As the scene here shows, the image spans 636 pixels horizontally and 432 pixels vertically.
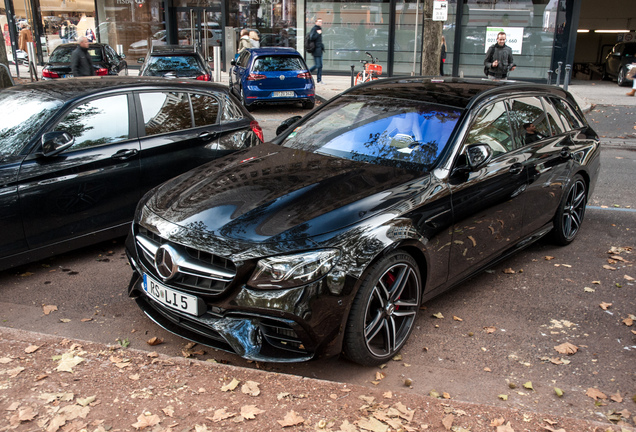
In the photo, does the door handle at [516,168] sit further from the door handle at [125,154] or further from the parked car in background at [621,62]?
the parked car in background at [621,62]

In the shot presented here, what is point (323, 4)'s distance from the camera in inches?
892

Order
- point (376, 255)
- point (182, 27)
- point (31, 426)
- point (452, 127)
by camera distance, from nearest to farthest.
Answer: point (31, 426) < point (376, 255) < point (452, 127) < point (182, 27)

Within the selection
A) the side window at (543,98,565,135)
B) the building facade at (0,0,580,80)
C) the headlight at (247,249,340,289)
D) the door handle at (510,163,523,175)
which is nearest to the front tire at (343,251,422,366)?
the headlight at (247,249,340,289)

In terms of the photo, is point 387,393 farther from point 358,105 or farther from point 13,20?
point 13,20

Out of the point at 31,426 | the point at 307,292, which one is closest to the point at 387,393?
the point at 307,292

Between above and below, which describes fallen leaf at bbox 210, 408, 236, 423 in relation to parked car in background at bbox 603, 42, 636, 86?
below

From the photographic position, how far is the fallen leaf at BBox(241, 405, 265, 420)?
2924mm

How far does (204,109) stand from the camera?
611 cm

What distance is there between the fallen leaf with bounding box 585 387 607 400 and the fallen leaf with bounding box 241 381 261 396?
195 centimetres

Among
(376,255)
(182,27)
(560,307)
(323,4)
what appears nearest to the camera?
(376,255)

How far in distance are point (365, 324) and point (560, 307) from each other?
1.98 metres

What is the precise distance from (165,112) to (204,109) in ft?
1.57

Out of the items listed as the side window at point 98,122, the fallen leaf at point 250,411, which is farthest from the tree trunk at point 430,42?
the fallen leaf at point 250,411

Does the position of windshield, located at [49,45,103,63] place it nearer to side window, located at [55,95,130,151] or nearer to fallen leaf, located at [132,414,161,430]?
side window, located at [55,95,130,151]
